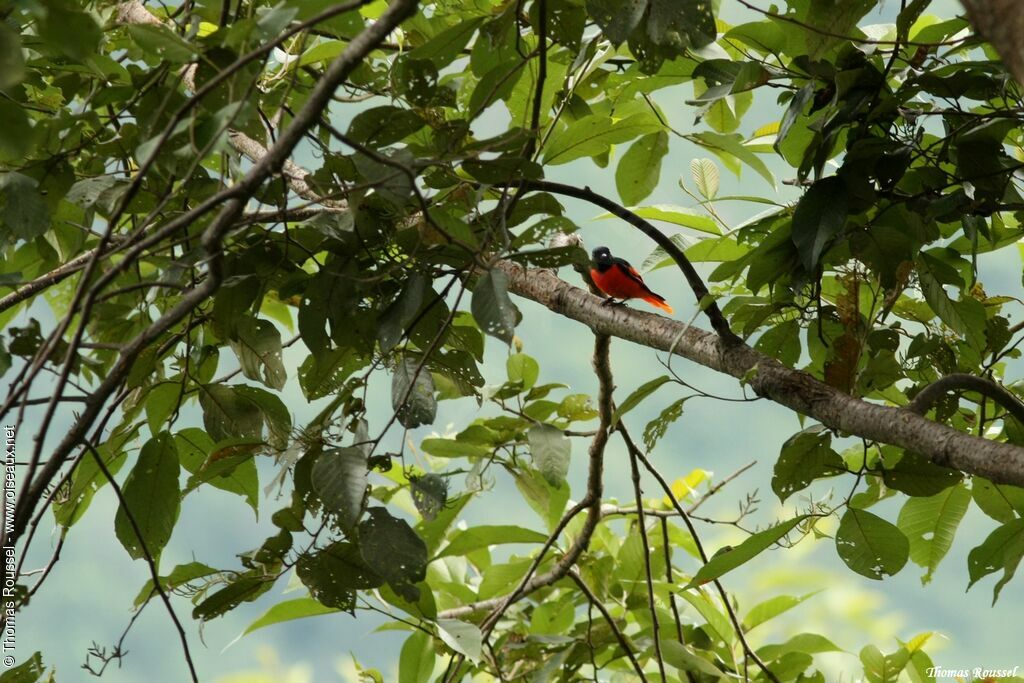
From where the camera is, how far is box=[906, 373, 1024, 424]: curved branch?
62.4 inches

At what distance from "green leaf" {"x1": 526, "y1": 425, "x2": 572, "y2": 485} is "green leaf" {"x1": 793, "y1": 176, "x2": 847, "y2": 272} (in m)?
0.66

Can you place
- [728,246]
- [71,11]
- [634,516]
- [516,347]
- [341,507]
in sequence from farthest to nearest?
[634,516], [516,347], [728,246], [341,507], [71,11]

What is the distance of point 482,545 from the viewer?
277cm

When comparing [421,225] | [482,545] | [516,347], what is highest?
[516,347]

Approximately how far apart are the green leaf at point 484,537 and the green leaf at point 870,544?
997 mm

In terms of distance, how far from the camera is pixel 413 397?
194 cm

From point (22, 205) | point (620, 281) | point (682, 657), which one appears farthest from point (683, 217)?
point (620, 281)

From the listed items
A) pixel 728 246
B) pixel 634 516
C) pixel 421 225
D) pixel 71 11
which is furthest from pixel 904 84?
pixel 634 516

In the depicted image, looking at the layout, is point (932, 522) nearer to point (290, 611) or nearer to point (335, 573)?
point (335, 573)

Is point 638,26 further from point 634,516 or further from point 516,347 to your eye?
point 634,516

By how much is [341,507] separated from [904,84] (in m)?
1.27

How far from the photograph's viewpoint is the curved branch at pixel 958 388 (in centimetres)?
158

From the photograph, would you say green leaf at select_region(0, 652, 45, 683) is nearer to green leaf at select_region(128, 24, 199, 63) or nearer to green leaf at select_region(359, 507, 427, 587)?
green leaf at select_region(359, 507, 427, 587)

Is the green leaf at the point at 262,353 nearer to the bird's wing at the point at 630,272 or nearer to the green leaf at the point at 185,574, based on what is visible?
the green leaf at the point at 185,574
